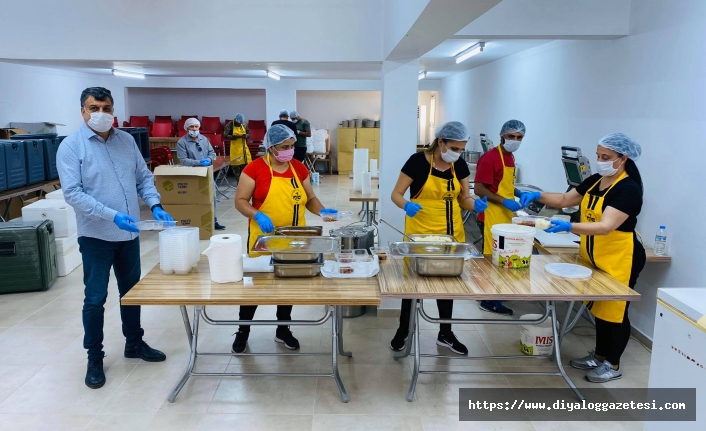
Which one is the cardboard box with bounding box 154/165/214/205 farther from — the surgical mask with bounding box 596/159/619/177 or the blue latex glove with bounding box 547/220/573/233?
the surgical mask with bounding box 596/159/619/177

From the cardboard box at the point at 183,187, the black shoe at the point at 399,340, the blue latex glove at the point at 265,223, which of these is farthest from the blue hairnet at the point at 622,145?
the cardboard box at the point at 183,187

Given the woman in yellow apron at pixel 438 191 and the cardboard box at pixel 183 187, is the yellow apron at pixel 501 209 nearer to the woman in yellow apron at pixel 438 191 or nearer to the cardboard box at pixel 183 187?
the woman in yellow apron at pixel 438 191

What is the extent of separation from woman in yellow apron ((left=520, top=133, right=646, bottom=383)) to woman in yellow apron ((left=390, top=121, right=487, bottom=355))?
26.2 inches

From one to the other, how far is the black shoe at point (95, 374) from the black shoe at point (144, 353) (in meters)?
0.25

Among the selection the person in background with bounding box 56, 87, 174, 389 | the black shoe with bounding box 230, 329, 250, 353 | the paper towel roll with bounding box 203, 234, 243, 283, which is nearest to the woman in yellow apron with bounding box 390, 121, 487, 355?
the black shoe with bounding box 230, 329, 250, 353

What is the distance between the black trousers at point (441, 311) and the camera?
3098 mm

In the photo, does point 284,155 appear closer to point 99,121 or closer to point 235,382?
point 99,121

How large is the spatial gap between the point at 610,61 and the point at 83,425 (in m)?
4.16

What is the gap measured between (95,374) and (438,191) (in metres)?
2.21

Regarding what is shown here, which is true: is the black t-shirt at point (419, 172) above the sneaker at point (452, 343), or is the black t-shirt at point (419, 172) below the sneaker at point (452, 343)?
above

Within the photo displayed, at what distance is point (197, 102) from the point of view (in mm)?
12680

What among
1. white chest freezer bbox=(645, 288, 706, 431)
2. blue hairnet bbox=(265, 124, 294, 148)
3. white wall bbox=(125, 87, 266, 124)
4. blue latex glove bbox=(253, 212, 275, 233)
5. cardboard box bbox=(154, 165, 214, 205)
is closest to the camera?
white chest freezer bbox=(645, 288, 706, 431)

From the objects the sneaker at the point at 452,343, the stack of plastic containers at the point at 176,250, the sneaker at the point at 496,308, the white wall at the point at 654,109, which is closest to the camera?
the stack of plastic containers at the point at 176,250

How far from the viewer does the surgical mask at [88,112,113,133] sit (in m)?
2.63
